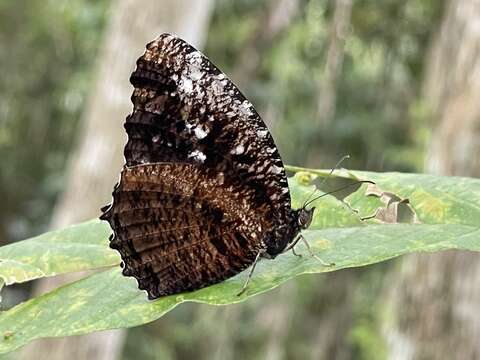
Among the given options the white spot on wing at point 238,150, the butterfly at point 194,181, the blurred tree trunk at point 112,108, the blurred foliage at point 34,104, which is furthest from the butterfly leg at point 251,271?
the blurred foliage at point 34,104

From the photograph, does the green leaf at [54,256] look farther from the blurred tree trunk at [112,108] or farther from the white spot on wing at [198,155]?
the blurred tree trunk at [112,108]

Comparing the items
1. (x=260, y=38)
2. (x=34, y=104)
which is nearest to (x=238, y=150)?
(x=260, y=38)

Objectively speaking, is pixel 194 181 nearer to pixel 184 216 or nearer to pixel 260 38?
pixel 184 216

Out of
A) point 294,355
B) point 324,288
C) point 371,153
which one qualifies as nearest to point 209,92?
point 371,153

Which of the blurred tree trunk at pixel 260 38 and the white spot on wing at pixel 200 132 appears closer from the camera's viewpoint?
the white spot on wing at pixel 200 132

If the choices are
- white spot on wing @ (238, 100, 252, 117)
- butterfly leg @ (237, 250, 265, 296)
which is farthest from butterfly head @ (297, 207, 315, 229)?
white spot on wing @ (238, 100, 252, 117)

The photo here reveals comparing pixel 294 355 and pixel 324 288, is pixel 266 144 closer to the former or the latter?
pixel 324 288

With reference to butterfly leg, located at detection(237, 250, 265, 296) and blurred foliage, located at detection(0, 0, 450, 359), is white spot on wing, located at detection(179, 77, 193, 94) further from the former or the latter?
blurred foliage, located at detection(0, 0, 450, 359)
